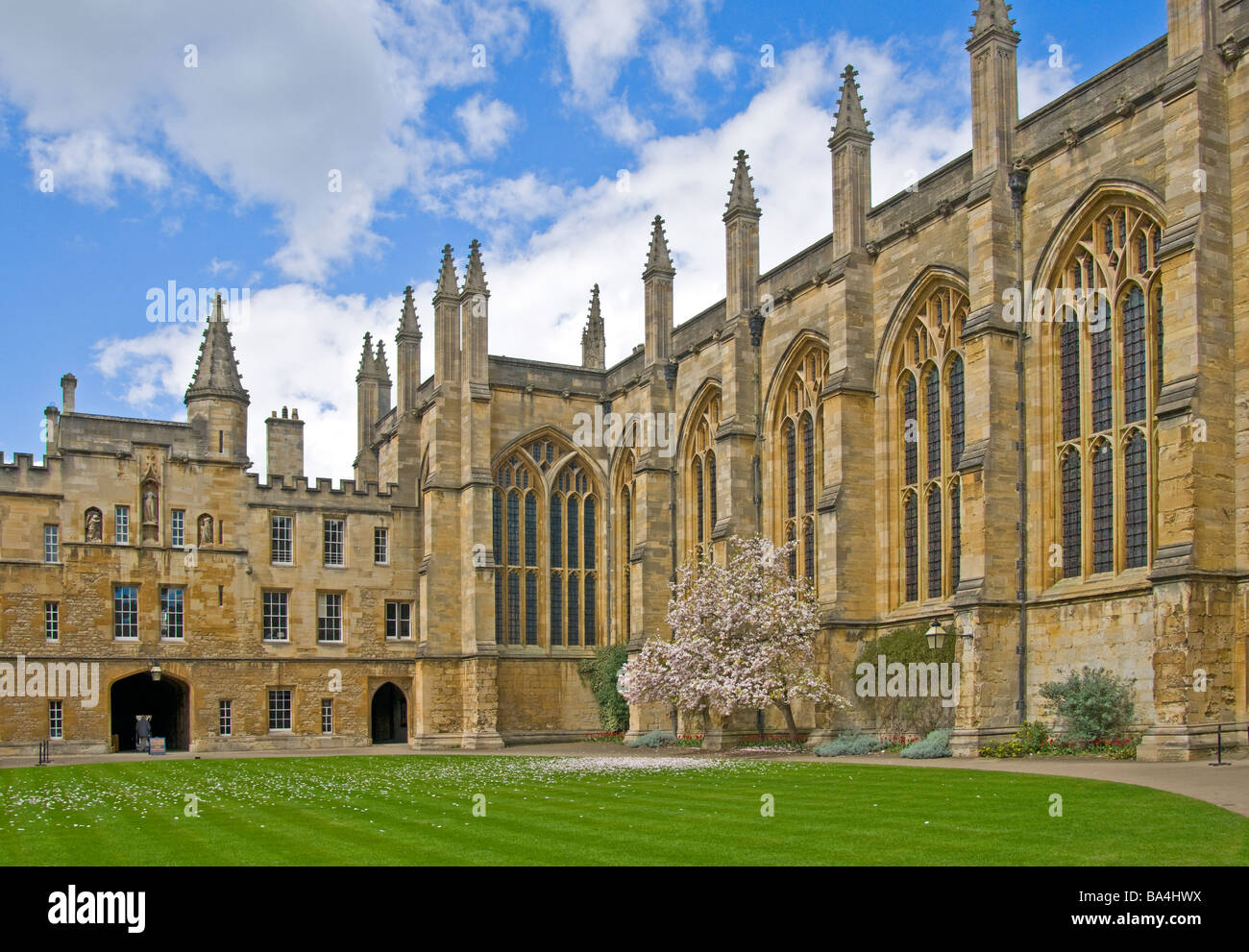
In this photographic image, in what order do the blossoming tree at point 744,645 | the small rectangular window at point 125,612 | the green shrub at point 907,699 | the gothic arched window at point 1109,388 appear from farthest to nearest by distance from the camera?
the small rectangular window at point 125,612
the blossoming tree at point 744,645
the green shrub at point 907,699
the gothic arched window at point 1109,388

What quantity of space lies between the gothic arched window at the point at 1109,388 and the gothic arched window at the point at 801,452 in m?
9.57

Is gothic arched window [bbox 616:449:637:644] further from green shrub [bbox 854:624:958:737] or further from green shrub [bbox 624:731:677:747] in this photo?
green shrub [bbox 854:624:958:737]

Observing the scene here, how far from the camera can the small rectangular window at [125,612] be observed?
136ft

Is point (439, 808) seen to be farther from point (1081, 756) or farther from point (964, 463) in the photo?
point (964, 463)

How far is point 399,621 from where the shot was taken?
4672cm

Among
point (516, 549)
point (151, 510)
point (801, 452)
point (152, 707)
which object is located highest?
point (801, 452)

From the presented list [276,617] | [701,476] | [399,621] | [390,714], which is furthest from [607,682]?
[276,617]

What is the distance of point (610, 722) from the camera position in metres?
45.0

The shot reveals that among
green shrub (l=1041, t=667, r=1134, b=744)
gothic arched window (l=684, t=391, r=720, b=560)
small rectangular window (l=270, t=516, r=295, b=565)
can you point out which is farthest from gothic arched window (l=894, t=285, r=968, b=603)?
small rectangular window (l=270, t=516, r=295, b=565)

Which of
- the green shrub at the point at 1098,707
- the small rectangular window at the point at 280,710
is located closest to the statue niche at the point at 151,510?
the small rectangular window at the point at 280,710

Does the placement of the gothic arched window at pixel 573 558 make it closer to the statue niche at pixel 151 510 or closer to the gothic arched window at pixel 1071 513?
the statue niche at pixel 151 510

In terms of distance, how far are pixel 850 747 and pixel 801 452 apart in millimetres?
10159

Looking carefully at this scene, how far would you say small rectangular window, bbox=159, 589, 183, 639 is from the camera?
4225 centimetres

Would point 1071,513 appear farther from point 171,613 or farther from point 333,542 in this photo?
point 171,613
